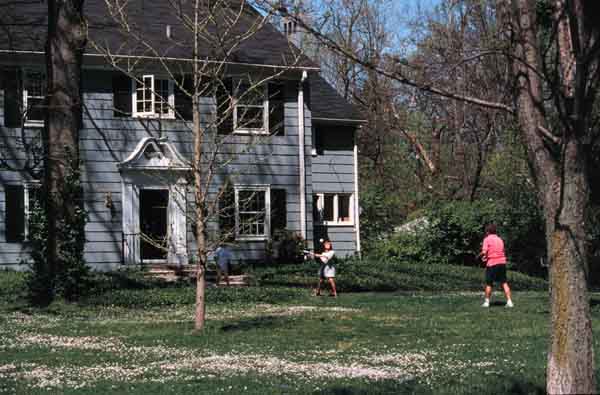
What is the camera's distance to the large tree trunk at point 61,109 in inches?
832

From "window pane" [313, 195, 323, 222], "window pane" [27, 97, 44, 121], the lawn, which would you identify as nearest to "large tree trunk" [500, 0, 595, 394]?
the lawn

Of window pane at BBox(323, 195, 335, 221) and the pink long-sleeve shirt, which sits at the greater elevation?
window pane at BBox(323, 195, 335, 221)

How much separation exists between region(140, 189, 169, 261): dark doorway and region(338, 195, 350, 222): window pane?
7.80m

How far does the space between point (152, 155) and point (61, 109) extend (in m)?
7.02

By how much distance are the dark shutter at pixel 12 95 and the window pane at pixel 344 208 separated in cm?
1228

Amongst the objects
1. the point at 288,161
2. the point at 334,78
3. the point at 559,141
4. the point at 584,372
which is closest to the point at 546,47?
the point at 559,141

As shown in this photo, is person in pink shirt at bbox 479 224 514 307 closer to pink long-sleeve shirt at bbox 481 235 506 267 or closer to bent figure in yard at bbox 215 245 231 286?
pink long-sleeve shirt at bbox 481 235 506 267

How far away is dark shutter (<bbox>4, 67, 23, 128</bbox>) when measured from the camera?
2683 centimetres

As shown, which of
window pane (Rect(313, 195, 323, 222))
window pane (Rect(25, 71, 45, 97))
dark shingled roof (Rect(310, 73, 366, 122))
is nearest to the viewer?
window pane (Rect(25, 71, 45, 97))

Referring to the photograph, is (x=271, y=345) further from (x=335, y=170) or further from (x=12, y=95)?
(x=335, y=170)

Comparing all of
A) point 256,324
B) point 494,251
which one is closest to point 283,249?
point 494,251

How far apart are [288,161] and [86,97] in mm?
6889

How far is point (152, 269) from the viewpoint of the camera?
88.7 feet

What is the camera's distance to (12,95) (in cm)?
2688
